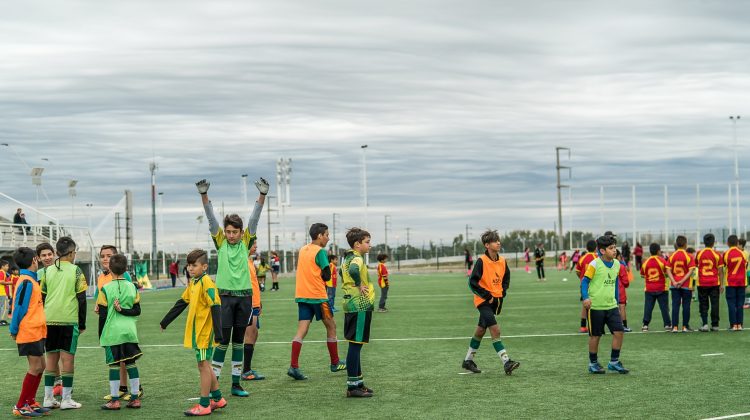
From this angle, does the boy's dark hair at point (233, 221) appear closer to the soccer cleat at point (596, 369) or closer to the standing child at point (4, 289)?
the soccer cleat at point (596, 369)

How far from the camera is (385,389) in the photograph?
39.1 ft

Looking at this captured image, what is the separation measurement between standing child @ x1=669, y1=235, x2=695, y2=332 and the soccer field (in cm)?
58

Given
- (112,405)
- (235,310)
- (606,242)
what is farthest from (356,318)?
(606,242)

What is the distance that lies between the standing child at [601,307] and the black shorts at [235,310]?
186 inches

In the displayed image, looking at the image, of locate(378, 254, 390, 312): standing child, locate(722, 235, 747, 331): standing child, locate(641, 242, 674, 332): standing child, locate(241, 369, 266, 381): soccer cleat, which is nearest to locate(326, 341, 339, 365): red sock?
locate(241, 369, 266, 381): soccer cleat

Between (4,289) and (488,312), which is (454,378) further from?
(4,289)

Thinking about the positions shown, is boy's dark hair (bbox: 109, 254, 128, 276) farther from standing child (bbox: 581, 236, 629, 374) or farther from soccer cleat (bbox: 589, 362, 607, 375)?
soccer cleat (bbox: 589, 362, 607, 375)

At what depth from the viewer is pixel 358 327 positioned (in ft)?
36.7

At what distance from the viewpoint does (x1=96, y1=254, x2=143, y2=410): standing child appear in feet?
34.9

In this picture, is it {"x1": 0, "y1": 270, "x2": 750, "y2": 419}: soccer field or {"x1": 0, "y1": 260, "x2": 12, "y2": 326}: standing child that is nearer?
{"x1": 0, "y1": 270, "x2": 750, "y2": 419}: soccer field

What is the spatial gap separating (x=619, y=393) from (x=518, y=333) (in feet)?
26.6

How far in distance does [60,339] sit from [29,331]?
546 mm

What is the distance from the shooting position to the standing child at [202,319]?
10109 mm

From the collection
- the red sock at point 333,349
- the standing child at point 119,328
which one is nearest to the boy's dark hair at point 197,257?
the standing child at point 119,328
